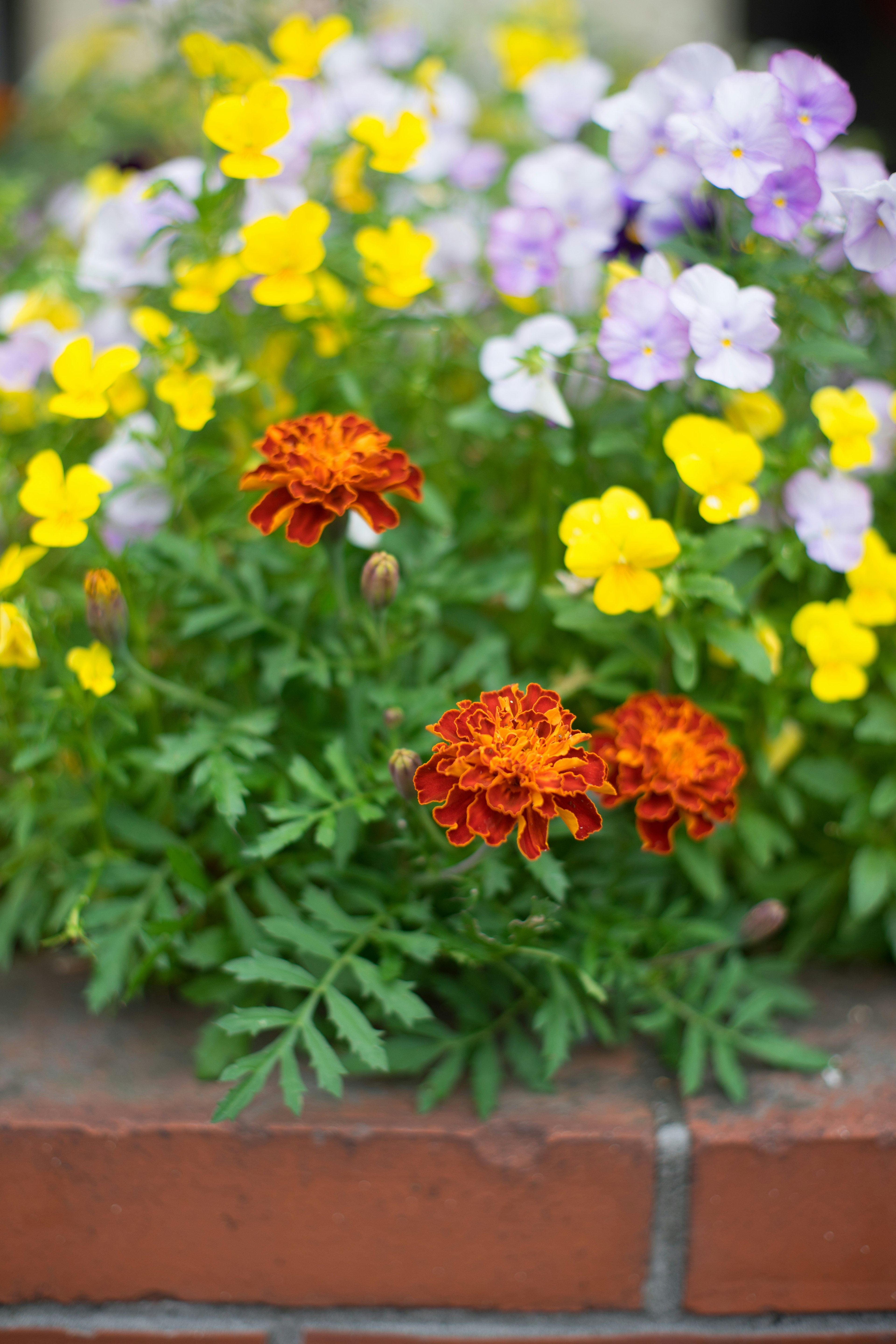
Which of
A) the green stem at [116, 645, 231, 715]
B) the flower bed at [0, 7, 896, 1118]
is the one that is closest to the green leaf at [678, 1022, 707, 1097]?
the flower bed at [0, 7, 896, 1118]

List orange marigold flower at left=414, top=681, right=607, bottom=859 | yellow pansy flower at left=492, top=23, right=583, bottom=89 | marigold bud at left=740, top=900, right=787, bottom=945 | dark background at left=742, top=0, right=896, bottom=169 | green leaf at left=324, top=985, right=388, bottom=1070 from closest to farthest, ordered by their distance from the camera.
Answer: orange marigold flower at left=414, top=681, right=607, bottom=859 < green leaf at left=324, top=985, right=388, bottom=1070 < marigold bud at left=740, top=900, right=787, bottom=945 < yellow pansy flower at left=492, top=23, right=583, bottom=89 < dark background at left=742, top=0, right=896, bottom=169

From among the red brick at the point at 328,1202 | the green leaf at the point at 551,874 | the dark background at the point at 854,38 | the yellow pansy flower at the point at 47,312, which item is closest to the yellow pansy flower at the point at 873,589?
the green leaf at the point at 551,874

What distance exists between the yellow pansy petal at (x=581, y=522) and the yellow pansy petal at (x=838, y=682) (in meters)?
0.23

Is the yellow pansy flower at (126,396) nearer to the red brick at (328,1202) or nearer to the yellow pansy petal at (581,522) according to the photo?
the yellow pansy petal at (581,522)

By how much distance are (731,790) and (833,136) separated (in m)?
0.54

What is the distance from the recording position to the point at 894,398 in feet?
2.95

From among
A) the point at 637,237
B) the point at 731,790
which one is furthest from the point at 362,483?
the point at 637,237

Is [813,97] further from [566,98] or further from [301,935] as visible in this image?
[301,935]

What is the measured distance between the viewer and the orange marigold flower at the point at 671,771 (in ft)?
2.33

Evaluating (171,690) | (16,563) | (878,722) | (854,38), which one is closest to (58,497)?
(16,563)

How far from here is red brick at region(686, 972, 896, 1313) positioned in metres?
0.78

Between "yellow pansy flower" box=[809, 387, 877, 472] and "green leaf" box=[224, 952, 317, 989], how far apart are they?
56 cm

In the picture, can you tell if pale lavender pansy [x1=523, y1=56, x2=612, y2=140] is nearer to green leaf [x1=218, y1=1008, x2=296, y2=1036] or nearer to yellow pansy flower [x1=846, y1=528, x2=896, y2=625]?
yellow pansy flower [x1=846, y1=528, x2=896, y2=625]

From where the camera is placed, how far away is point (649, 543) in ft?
2.44
